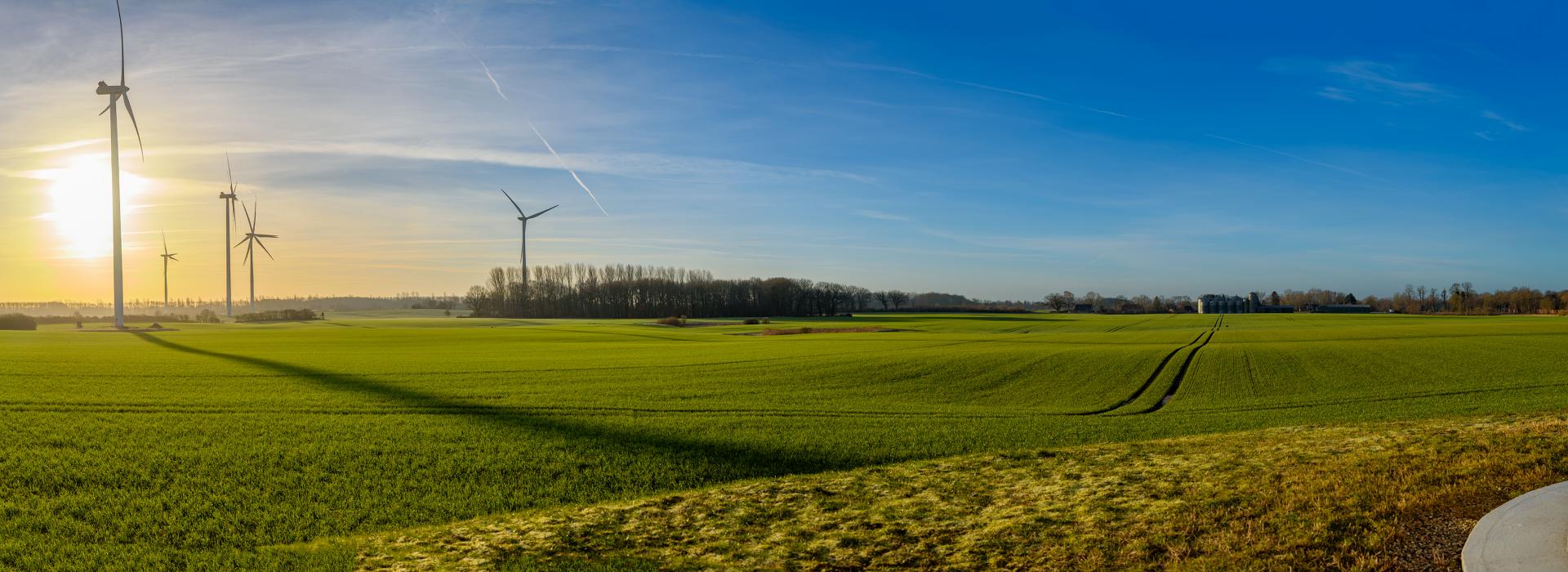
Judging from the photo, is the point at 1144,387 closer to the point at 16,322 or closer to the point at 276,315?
the point at 16,322

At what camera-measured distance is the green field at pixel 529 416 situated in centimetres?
1395

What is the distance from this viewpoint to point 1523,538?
8469 millimetres

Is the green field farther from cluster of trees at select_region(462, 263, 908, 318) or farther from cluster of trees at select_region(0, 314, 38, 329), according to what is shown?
cluster of trees at select_region(462, 263, 908, 318)

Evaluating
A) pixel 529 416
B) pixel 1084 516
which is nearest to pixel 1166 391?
pixel 529 416

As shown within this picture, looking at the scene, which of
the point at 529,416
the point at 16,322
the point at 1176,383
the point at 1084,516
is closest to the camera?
the point at 1084,516

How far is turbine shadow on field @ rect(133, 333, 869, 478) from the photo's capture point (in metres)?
18.0

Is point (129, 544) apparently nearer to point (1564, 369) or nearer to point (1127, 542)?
point (1127, 542)

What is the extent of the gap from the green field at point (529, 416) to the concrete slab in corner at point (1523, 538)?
34.9 feet

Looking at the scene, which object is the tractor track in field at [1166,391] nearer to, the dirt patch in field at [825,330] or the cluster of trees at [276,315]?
the dirt patch in field at [825,330]

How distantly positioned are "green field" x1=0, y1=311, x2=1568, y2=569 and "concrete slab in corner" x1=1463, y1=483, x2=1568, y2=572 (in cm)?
1065

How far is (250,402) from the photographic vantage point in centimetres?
2669

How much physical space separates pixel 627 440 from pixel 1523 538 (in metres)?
16.8

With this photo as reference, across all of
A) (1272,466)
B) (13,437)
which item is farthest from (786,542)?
(13,437)

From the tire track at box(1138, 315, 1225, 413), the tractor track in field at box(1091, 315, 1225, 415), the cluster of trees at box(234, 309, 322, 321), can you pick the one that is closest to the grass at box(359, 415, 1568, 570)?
the tractor track in field at box(1091, 315, 1225, 415)
